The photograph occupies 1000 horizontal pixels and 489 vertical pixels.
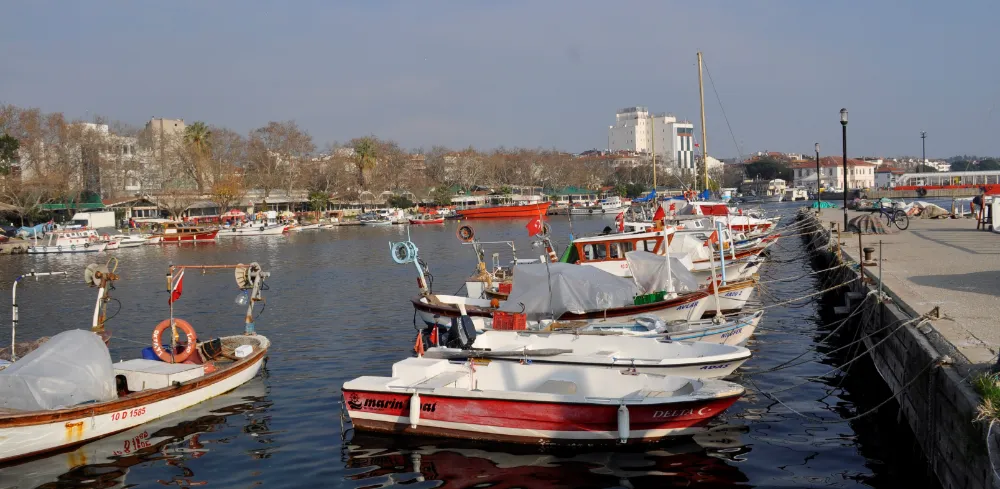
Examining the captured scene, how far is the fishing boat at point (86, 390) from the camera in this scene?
13797 mm

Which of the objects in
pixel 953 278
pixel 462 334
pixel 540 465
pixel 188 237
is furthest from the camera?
pixel 188 237

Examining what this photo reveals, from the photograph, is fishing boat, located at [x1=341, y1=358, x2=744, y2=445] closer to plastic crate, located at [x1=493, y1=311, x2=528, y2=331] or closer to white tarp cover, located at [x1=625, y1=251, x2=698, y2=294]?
plastic crate, located at [x1=493, y1=311, x2=528, y2=331]

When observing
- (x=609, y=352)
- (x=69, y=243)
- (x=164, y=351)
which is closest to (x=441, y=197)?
(x=69, y=243)

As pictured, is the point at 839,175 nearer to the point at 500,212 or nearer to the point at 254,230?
the point at 500,212

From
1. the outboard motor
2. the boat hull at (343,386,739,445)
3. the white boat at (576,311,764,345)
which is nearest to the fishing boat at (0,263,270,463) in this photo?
the boat hull at (343,386,739,445)

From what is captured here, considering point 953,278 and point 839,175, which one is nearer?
point 953,278

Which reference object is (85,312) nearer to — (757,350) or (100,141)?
(757,350)

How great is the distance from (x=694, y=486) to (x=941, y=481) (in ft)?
10.3

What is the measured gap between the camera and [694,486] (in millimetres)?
12031

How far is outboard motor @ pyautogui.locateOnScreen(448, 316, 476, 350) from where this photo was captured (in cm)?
1695

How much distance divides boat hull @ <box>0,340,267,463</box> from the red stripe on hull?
3.96 m

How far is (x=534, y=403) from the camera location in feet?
44.2

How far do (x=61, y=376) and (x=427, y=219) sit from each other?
308 feet

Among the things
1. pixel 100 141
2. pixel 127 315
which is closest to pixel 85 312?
pixel 127 315
